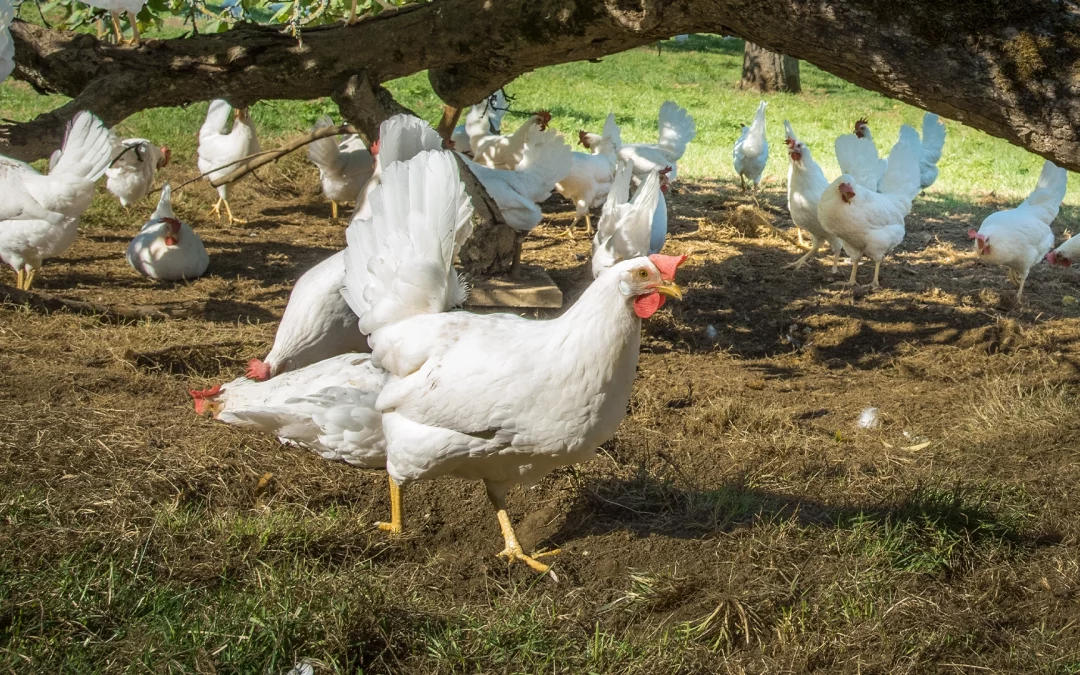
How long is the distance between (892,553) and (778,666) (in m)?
0.77

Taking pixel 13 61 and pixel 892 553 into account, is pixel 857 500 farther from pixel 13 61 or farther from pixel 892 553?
pixel 13 61

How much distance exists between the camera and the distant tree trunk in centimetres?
1978

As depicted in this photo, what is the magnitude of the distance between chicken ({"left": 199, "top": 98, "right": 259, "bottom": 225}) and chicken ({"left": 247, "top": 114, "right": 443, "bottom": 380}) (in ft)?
15.1

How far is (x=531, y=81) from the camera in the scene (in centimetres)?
1888

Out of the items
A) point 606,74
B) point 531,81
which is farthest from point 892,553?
point 606,74

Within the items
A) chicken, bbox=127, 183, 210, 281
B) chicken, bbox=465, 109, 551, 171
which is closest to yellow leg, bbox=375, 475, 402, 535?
chicken, bbox=127, 183, 210, 281

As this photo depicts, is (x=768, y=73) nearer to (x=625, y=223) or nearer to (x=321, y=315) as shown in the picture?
(x=625, y=223)

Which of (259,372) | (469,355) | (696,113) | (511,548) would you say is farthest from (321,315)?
(696,113)

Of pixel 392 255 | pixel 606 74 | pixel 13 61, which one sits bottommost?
pixel 606 74

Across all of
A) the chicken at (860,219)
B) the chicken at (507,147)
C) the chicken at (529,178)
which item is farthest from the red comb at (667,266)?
the chicken at (507,147)

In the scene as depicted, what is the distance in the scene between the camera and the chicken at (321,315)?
4.24m

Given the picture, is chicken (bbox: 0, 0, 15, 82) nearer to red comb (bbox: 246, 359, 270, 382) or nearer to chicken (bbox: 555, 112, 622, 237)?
red comb (bbox: 246, 359, 270, 382)

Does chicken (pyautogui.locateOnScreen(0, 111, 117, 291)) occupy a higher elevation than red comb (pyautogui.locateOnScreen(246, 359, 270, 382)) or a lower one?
higher

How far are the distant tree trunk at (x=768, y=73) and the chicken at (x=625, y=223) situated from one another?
1467cm
